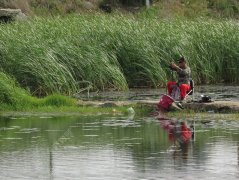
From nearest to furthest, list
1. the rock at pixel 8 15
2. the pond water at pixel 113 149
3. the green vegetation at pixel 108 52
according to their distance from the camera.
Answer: the pond water at pixel 113 149
the green vegetation at pixel 108 52
the rock at pixel 8 15

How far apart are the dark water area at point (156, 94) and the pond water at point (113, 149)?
211 inches

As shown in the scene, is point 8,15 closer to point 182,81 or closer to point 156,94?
→ point 156,94

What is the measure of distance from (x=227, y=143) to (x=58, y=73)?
11444mm

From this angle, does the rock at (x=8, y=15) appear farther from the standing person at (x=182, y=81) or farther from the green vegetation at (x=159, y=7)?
the standing person at (x=182, y=81)

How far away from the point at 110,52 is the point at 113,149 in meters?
14.6

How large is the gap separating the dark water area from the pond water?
17.6 feet

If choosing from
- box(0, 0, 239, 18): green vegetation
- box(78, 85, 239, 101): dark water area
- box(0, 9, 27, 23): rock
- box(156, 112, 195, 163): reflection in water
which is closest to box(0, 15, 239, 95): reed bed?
box(78, 85, 239, 101): dark water area

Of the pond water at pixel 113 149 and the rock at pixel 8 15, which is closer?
the pond water at pixel 113 149

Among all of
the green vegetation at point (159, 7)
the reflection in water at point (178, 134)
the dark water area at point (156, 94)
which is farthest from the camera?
the green vegetation at point (159, 7)

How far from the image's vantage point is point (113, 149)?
17.9 metres

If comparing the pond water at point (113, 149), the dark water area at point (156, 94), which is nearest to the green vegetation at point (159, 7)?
the dark water area at point (156, 94)

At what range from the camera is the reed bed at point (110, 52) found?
29.0 metres

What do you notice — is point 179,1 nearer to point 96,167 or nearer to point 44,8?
point 44,8

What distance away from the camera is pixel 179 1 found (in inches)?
2311
